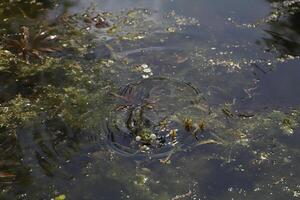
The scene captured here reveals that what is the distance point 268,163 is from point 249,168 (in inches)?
5.9

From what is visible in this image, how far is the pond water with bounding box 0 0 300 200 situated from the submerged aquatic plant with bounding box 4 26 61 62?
1cm

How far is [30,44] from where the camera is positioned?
4.20 metres

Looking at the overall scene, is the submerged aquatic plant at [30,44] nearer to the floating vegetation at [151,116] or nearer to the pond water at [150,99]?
the pond water at [150,99]

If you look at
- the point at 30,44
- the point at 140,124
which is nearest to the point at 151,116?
the point at 140,124

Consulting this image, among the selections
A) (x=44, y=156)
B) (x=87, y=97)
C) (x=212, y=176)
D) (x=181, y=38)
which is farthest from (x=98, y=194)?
(x=181, y=38)

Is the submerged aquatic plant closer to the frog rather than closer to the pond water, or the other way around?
the pond water

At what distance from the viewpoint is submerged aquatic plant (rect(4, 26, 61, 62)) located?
4.09 meters

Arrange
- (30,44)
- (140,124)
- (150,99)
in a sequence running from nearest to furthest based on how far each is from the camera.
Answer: (140,124)
(150,99)
(30,44)

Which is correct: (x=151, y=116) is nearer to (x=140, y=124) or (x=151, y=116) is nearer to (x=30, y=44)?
(x=140, y=124)

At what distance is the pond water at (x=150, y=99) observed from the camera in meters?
2.99

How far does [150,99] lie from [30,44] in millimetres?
1348

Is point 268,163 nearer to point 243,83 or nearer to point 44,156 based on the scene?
point 243,83

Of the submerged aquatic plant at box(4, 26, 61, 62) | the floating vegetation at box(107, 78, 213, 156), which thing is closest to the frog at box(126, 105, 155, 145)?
the floating vegetation at box(107, 78, 213, 156)

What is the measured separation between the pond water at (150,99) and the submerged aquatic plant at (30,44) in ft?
0.04
